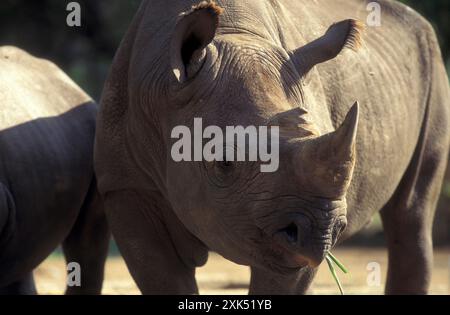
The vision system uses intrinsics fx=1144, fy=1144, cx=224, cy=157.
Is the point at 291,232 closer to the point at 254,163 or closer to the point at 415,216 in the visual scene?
the point at 254,163

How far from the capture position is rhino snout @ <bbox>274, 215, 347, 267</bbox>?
4570mm

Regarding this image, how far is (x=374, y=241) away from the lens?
15.5 metres

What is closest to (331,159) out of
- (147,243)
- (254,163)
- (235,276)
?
(254,163)

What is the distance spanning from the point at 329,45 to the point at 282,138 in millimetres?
896

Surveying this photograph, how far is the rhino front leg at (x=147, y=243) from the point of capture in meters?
6.06

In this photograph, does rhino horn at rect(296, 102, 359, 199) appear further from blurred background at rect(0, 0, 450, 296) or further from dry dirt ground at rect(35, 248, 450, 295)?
blurred background at rect(0, 0, 450, 296)

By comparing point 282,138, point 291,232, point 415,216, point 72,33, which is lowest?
point 72,33

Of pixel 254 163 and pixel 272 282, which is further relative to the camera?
pixel 272 282

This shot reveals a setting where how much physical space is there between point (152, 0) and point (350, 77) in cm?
123

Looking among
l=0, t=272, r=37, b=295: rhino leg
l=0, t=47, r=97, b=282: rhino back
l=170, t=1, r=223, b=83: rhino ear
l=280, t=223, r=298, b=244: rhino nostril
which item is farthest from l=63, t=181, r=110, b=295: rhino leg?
l=280, t=223, r=298, b=244: rhino nostril

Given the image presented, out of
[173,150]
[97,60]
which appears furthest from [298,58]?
[97,60]

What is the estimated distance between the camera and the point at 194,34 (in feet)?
17.3

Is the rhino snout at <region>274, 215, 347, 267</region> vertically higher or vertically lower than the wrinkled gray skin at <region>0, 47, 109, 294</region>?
higher

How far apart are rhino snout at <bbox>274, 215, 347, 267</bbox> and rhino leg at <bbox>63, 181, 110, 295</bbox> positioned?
2.68 m
